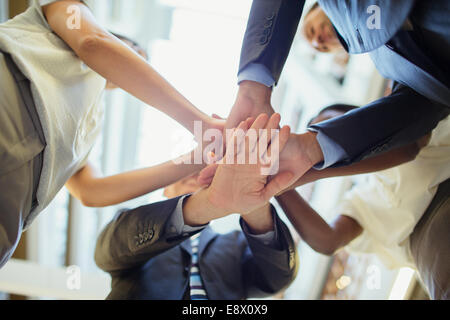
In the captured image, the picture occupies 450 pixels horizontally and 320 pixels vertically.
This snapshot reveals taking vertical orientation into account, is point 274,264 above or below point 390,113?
below

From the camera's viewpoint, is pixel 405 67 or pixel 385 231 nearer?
pixel 405 67

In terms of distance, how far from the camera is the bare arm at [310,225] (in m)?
0.87

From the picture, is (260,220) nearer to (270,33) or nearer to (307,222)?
(307,222)

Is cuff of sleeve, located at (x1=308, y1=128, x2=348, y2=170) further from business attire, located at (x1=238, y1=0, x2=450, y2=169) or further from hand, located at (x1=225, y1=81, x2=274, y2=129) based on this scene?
hand, located at (x1=225, y1=81, x2=274, y2=129)

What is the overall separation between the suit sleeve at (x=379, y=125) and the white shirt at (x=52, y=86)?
468 millimetres

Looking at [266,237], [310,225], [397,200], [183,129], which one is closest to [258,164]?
[266,237]

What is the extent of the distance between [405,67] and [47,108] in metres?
0.65

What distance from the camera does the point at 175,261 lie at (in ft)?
3.29

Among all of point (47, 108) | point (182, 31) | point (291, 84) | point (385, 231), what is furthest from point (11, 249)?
point (291, 84)

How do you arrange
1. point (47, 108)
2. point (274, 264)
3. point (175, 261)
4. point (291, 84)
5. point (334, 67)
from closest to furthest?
point (47, 108), point (274, 264), point (175, 261), point (334, 67), point (291, 84)

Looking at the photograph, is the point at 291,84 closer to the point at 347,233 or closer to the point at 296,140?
the point at 347,233

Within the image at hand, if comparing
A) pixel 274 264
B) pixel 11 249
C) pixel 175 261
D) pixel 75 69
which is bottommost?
pixel 175 261

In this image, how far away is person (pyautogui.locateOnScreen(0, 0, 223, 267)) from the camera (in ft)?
1.86

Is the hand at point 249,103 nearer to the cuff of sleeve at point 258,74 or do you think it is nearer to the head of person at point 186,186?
the cuff of sleeve at point 258,74
